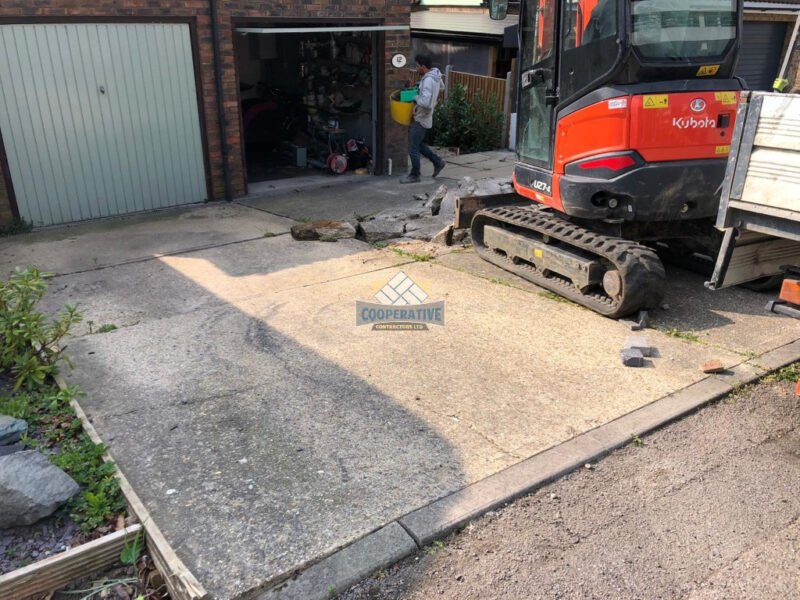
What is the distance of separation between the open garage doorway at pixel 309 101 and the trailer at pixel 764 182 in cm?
738

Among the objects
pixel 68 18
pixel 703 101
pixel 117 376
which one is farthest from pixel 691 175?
pixel 68 18

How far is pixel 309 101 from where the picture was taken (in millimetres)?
12781

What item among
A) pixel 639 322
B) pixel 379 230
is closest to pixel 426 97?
pixel 379 230

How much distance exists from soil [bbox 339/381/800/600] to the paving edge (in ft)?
0.18

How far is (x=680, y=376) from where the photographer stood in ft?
16.1

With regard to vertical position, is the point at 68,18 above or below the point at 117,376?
above

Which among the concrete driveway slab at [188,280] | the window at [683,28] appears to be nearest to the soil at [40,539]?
the concrete driveway slab at [188,280]

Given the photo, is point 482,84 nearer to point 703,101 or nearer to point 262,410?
point 703,101

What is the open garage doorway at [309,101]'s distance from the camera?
11820 millimetres

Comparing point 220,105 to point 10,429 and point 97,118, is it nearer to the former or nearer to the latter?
point 97,118

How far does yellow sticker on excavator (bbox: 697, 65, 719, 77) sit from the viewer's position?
555 cm

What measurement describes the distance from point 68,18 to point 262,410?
6332 mm

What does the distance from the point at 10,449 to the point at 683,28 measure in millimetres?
5605

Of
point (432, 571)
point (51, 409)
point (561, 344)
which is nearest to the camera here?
point (432, 571)
